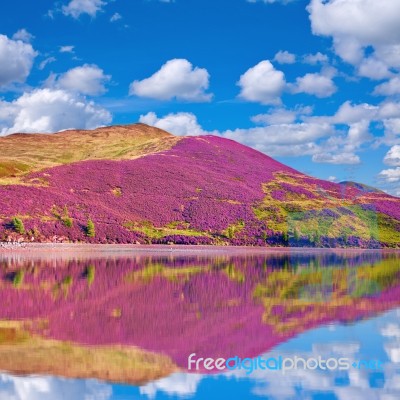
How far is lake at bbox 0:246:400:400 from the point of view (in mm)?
14609

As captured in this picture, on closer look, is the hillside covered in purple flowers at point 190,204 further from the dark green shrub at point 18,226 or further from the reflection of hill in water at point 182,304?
the reflection of hill in water at point 182,304

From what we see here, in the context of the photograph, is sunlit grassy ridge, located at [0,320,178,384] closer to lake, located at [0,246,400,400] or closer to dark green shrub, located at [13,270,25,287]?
lake, located at [0,246,400,400]

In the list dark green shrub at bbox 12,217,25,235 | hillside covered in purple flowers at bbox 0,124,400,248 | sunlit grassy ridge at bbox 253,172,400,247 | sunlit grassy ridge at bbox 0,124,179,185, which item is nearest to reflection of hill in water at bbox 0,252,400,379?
dark green shrub at bbox 12,217,25,235

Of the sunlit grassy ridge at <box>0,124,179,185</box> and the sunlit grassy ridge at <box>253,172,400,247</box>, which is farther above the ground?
the sunlit grassy ridge at <box>0,124,179,185</box>

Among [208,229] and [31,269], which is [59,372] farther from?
[208,229]

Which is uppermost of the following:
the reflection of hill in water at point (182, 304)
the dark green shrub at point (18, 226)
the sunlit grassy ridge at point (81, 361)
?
the dark green shrub at point (18, 226)

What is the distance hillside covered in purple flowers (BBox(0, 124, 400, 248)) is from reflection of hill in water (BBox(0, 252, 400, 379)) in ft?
114

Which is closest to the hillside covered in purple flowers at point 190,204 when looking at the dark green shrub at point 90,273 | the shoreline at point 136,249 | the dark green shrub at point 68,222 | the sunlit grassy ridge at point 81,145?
the dark green shrub at point 68,222

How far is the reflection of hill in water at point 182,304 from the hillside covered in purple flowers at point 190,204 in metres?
34.8

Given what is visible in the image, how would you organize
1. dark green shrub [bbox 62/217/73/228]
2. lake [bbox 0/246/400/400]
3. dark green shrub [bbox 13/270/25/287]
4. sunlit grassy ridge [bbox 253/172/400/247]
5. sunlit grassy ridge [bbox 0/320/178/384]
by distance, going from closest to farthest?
lake [bbox 0/246/400/400] < sunlit grassy ridge [bbox 0/320/178/384] < dark green shrub [bbox 13/270/25/287] < dark green shrub [bbox 62/217/73/228] < sunlit grassy ridge [bbox 253/172/400/247]

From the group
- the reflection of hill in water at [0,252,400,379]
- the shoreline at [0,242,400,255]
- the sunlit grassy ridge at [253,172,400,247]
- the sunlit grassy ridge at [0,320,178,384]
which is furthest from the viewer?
the sunlit grassy ridge at [253,172,400,247]

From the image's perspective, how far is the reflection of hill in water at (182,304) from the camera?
778 inches

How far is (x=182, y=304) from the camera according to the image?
90.7 feet

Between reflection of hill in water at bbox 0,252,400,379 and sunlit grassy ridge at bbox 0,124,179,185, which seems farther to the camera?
sunlit grassy ridge at bbox 0,124,179,185
